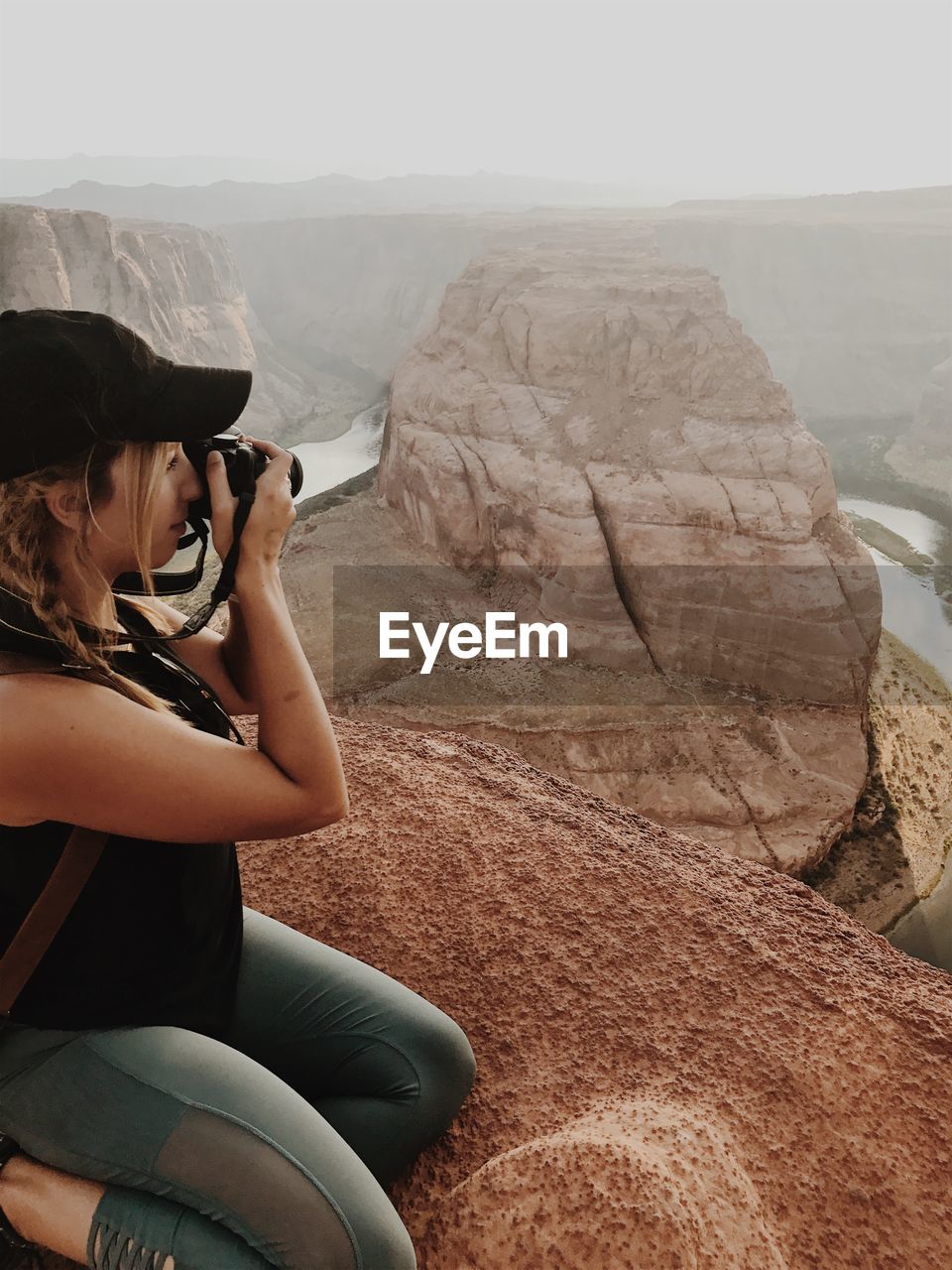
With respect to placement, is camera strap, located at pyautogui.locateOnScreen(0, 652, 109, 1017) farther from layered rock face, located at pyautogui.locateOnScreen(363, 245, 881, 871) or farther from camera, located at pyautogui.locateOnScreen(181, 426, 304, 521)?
layered rock face, located at pyautogui.locateOnScreen(363, 245, 881, 871)

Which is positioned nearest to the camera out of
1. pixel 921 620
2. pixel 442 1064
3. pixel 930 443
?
pixel 442 1064

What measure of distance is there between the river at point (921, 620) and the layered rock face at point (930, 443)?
339cm

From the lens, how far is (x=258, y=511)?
5.44 ft

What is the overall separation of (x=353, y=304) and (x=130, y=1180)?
59.2 m

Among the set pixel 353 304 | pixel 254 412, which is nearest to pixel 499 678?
pixel 254 412

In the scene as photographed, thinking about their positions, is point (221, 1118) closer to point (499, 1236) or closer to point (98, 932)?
point (98, 932)

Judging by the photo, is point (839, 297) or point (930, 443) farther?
point (839, 297)

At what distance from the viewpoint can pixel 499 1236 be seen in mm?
1782

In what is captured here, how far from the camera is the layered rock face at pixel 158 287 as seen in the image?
27938 millimetres

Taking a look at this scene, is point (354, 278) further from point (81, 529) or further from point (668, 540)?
point (81, 529)

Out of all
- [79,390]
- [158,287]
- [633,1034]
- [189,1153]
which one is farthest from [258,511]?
[158,287]

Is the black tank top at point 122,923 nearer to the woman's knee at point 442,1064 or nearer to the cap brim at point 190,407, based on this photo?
the cap brim at point 190,407

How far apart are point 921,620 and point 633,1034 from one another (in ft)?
74.2
